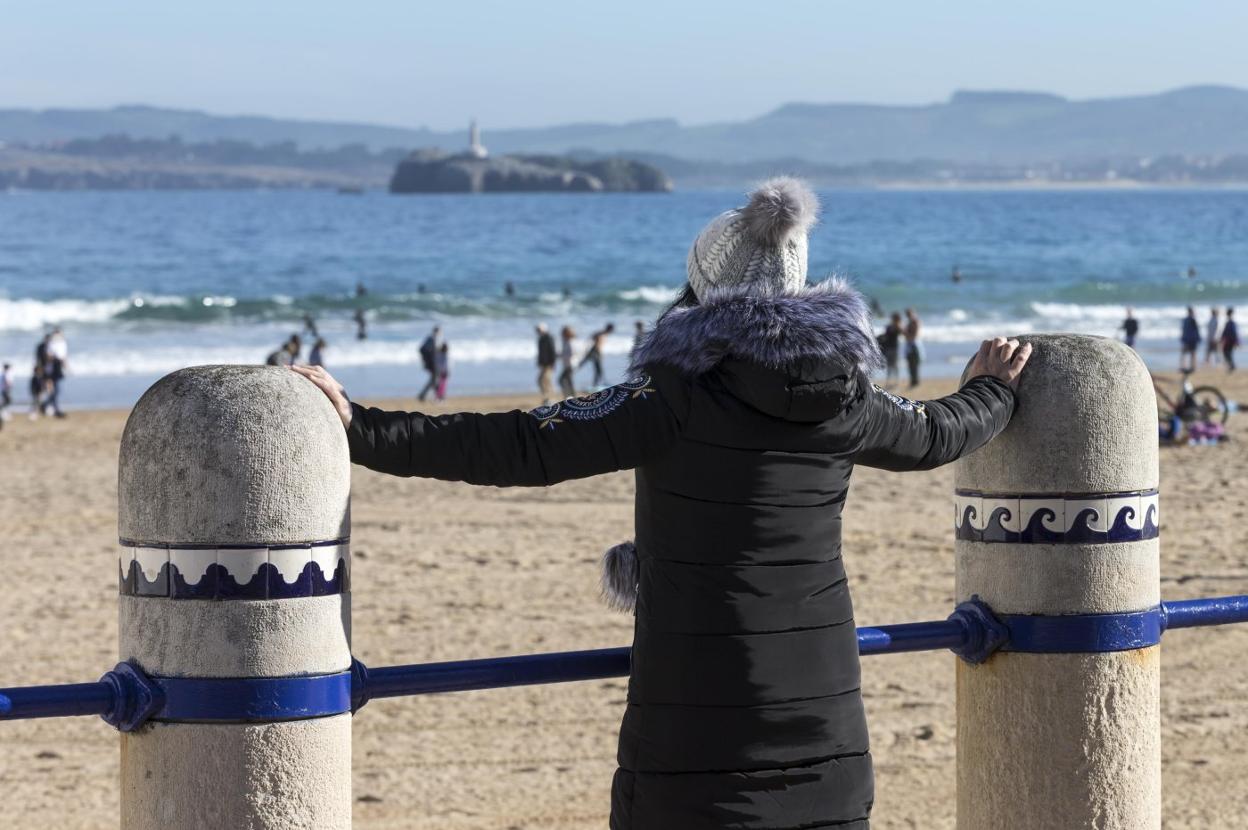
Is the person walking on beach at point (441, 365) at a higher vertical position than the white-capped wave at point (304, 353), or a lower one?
higher

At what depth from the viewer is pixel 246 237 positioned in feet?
322

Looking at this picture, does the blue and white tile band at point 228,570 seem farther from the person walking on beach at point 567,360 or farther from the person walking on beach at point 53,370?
the person walking on beach at point 567,360

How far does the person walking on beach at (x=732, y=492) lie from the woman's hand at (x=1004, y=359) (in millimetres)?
511

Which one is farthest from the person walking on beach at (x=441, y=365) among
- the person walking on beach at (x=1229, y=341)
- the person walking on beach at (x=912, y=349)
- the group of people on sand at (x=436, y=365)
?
the person walking on beach at (x=1229, y=341)

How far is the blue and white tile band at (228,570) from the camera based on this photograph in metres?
2.46

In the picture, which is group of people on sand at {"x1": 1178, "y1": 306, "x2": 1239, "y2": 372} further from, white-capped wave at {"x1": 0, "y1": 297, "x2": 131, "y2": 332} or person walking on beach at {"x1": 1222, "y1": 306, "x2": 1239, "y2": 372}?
white-capped wave at {"x1": 0, "y1": 297, "x2": 131, "y2": 332}

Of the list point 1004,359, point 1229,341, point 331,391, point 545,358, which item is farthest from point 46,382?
point 331,391

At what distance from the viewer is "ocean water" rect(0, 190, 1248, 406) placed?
35.6 meters

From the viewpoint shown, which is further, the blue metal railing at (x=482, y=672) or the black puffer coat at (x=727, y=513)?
the black puffer coat at (x=727, y=513)

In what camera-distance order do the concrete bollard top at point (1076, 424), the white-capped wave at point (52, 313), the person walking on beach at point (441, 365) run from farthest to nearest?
the white-capped wave at point (52, 313)
the person walking on beach at point (441, 365)
the concrete bollard top at point (1076, 424)

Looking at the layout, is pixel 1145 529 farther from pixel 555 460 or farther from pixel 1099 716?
pixel 555 460

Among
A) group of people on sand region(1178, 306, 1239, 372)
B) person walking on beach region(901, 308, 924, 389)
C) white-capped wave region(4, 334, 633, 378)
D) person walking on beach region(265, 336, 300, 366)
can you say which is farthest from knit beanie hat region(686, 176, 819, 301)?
white-capped wave region(4, 334, 633, 378)

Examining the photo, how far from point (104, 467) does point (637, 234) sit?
89.2 meters

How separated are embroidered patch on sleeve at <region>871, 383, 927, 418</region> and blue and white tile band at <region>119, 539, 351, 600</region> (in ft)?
3.11
